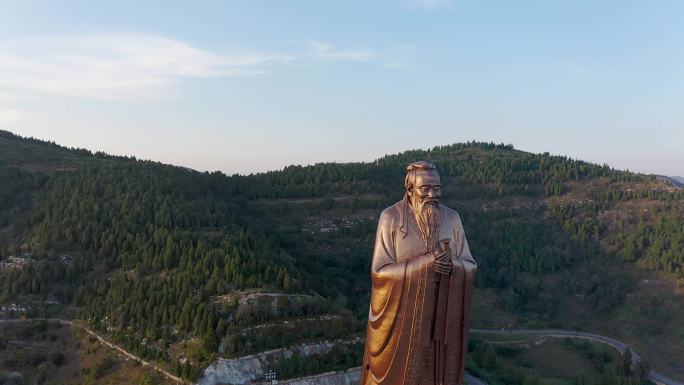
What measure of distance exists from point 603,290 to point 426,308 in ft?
187

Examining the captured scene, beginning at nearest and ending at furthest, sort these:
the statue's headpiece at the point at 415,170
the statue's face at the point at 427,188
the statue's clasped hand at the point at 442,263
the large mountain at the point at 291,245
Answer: the statue's clasped hand at the point at 442,263
the statue's face at the point at 427,188
the statue's headpiece at the point at 415,170
the large mountain at the point at 291,245

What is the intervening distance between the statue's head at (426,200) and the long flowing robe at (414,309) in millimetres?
124

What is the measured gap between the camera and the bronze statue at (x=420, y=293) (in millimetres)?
10906

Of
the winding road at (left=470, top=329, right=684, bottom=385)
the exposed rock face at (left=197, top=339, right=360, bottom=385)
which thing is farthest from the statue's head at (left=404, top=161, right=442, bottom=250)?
the winding road at (left=470, top=329, right=684, bottom=385)

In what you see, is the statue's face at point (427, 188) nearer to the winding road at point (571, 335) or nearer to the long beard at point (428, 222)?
the long beard at point (428, 222)

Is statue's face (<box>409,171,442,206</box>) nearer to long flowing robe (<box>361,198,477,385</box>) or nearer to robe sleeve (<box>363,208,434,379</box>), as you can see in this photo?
long flowing robe (<box>361,198,477,385</box>)

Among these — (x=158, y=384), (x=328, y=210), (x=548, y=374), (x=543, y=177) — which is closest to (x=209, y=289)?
(x=158, y=384)

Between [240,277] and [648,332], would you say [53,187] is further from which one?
[648,332]

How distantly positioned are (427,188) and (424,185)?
8 centimetres

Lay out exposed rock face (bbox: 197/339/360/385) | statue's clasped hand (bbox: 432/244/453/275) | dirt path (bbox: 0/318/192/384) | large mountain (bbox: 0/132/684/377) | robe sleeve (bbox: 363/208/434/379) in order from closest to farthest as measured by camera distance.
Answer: statue's clasped hand (bbox: 432/244/453/275) < robe sleeve (bbox: 363/208/434/379) < exposed rock face (bbox: 197/339/360/385) < dirt path (bbox: 0/318/192/384) < large mountain (bbox: 0/132/684/377)

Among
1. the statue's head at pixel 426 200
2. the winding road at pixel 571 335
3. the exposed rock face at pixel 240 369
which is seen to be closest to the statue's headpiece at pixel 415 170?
the statue's head at pixel 426 200

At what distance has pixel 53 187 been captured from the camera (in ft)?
186

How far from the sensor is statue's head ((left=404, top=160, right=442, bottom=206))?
11.4 meters

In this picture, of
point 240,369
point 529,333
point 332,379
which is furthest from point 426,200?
point 529,333
